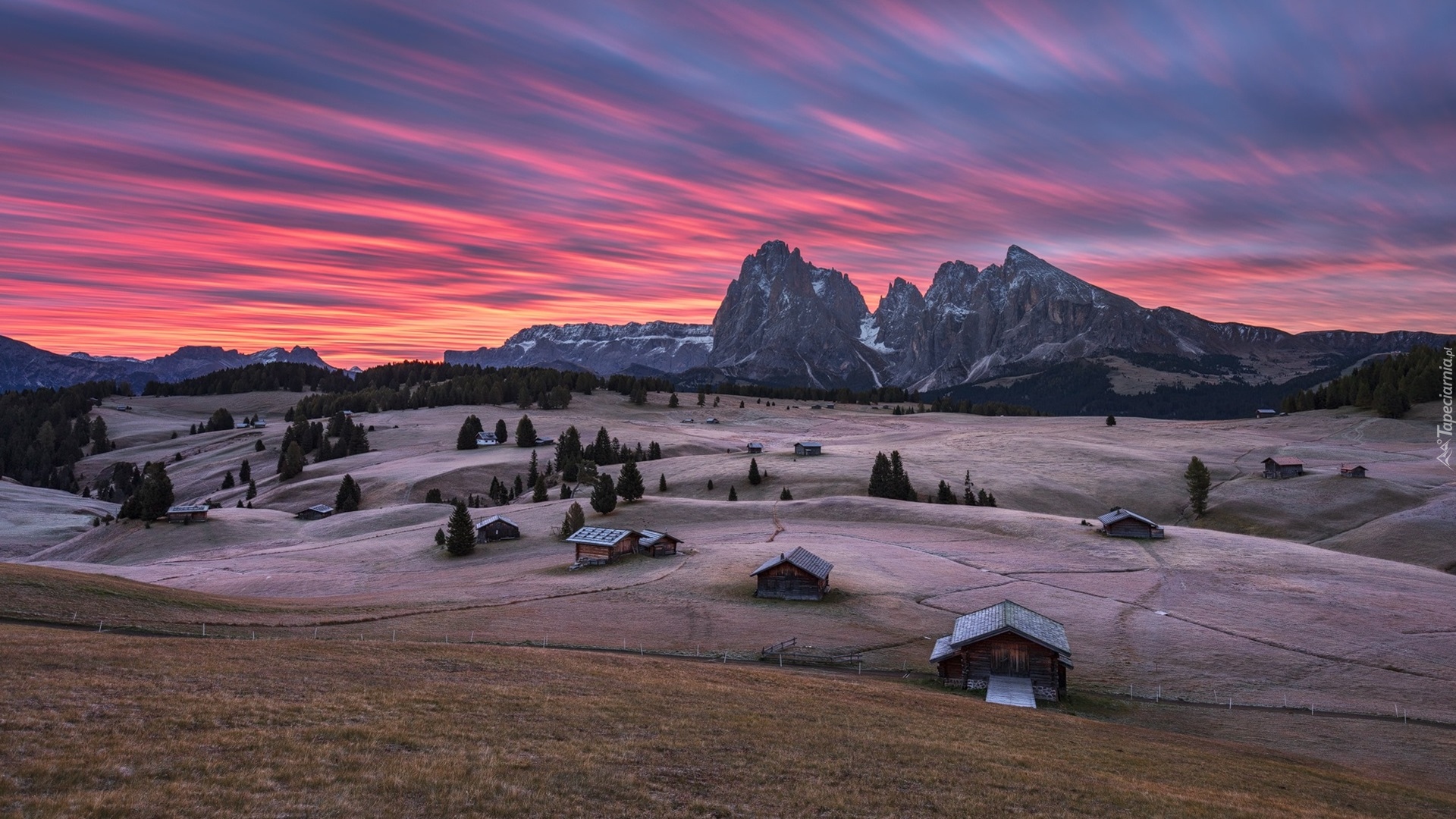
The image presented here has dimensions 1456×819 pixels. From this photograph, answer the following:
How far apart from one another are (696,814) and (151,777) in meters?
11.5

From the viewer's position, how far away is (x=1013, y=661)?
142 ft

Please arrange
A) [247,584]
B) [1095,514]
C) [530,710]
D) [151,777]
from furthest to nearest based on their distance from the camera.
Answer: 1. [1095,514]
2. [247,584]
3. [530,710]
4. [151,777]

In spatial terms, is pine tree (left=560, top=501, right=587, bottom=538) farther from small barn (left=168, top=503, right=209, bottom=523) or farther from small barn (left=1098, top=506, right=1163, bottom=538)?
small barn (left=1098, top=506, right=1163, bottom=538)

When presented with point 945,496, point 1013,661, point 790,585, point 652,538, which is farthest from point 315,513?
point 1013,661

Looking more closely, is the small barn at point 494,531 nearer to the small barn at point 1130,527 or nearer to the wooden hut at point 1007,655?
the wooden hut at point 1007,655

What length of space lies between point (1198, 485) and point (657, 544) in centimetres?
7484

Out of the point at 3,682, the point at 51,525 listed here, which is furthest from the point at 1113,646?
the point at 51,525

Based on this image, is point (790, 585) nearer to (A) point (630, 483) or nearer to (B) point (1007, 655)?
(B) point (1007, 655)

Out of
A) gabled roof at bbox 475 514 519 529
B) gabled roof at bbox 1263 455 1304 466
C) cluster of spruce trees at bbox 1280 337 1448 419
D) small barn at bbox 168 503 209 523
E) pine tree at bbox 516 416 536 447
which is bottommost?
small barn at bbox 168 503 209 523

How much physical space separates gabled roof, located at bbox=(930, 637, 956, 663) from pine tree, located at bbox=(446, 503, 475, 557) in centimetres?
5370

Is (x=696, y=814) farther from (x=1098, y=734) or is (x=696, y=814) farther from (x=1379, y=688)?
(x=1379, y=688)

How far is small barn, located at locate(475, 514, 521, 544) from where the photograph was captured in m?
86.8

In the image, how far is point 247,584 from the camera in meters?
67.9

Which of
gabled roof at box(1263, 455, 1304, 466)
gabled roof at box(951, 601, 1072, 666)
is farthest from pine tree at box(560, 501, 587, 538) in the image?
gabled roof at box(1263, 455, 1304, 466)
